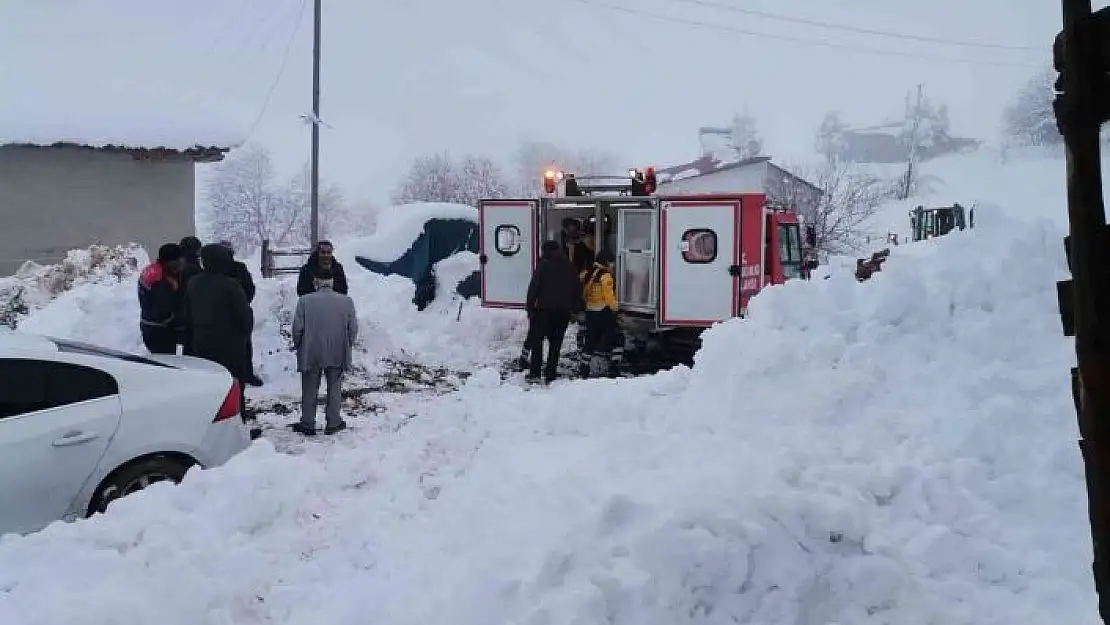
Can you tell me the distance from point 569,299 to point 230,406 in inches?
220

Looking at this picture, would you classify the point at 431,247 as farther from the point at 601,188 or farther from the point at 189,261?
the point at 189,261

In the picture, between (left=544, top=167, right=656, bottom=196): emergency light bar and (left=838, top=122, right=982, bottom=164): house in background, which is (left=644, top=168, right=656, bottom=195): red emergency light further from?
(left=838, top=122, right=982, bottom=164): house in background

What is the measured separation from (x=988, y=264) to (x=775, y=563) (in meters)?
4.45

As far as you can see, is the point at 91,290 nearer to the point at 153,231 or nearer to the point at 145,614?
the point at 153,231

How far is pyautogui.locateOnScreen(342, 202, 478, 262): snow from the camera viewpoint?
17734 mm

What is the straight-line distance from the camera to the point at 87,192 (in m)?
16.3

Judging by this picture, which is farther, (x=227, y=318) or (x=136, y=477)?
(x=227, y=318)

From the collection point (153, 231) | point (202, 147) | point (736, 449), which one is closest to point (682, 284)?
point (736, 449)

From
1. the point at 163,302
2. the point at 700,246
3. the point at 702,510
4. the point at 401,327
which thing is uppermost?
the point at 700,246

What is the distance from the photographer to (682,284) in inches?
442

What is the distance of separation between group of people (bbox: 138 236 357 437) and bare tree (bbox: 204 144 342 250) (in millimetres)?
49267

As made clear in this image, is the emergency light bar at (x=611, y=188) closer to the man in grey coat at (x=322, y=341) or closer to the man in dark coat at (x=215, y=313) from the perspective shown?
the man in grey coat at (x=322, y=341)

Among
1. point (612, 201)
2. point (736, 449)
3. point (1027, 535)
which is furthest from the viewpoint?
point (612, 201)

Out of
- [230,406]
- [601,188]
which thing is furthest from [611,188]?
[230,406]
